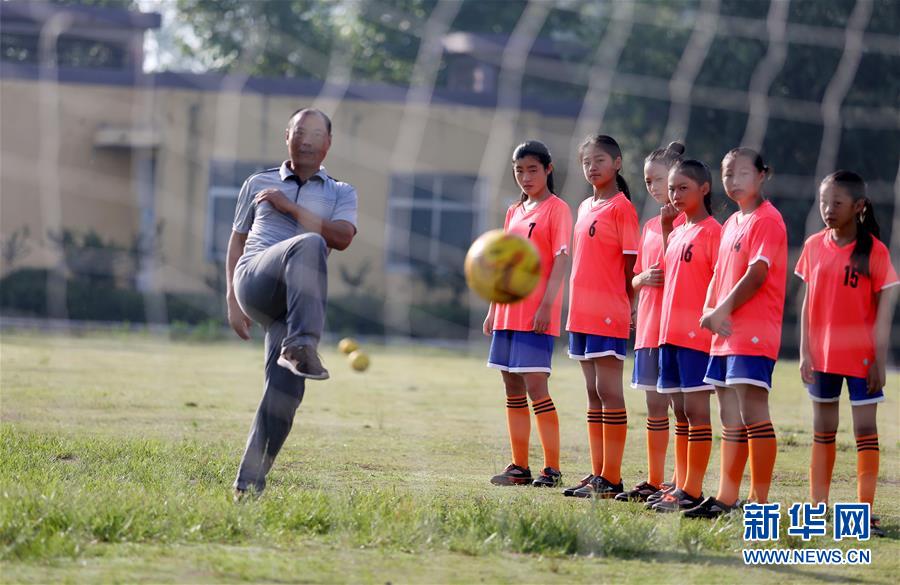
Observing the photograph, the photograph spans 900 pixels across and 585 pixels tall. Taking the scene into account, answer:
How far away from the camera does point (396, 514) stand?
5273 millimetres

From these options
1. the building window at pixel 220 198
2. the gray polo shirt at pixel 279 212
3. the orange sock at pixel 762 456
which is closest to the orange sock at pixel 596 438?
the orange sock at pixel 762 456

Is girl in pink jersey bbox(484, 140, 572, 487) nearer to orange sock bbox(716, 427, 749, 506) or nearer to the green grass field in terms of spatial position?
the green grass field

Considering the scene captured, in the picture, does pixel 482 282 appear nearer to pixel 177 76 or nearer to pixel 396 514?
pixel 396 514

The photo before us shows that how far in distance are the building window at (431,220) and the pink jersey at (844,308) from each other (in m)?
19.3

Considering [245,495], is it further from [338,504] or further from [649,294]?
[649,294]

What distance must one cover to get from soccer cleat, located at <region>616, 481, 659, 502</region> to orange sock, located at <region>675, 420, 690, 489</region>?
0.15 m

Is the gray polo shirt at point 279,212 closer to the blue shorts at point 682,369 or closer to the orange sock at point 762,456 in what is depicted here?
the blue shorts at point 682,369

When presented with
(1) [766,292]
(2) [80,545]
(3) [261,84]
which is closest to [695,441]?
(1) [766,292]

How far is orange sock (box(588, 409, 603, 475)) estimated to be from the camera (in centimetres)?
705

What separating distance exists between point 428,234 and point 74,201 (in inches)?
269

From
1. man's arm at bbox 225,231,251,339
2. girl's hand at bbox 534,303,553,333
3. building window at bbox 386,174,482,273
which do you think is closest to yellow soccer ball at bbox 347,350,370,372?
girl's hand at bbox 534,303,553,333

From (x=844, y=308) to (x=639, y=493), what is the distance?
1380 mm

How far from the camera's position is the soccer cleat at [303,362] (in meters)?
5.31

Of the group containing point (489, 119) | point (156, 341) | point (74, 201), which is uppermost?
point (489, 119)
